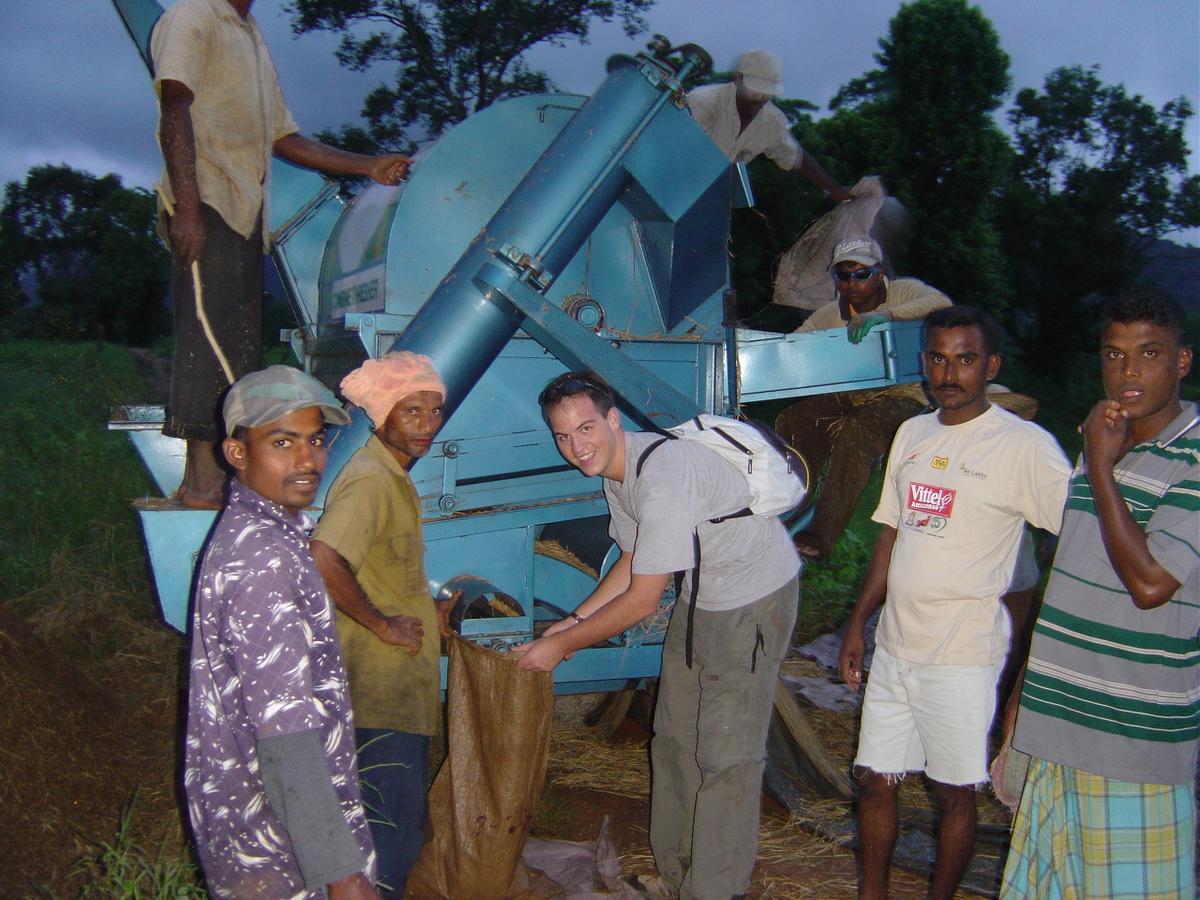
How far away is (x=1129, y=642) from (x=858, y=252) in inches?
87.2

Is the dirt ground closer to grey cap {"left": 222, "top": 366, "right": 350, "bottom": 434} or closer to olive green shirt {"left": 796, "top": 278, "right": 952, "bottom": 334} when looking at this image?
grey cap {"left": 222, "top": 366, "right": 350, "bottom": 434}

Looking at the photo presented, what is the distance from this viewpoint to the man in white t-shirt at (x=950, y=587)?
8.68ft

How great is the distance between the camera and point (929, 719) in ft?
8.86

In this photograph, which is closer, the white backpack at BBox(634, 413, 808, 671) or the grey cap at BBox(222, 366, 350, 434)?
the grey cap at BBox(222, 366, 350, 434)

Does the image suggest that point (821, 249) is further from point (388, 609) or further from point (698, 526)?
point (388, 609)

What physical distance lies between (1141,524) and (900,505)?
715 millimetres

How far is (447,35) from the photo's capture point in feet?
42.8

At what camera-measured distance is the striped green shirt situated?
85.7 inches

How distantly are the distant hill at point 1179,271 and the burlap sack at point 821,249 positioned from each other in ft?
40.6

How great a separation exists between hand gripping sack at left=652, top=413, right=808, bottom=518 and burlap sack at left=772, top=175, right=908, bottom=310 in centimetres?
187

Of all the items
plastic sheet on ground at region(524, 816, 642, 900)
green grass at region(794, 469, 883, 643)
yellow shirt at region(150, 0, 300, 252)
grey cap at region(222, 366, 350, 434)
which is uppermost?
yellow shirt at region(150, 0, 300, 252)

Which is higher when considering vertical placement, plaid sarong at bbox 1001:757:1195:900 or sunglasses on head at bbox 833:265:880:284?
sunglasses on head at bbox 833:265:880:284

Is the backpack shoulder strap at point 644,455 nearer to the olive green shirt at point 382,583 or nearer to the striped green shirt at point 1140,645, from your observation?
the olive green shirt at point 382,583

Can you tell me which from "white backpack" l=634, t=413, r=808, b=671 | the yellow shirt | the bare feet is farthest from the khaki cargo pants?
the yellow shirt
